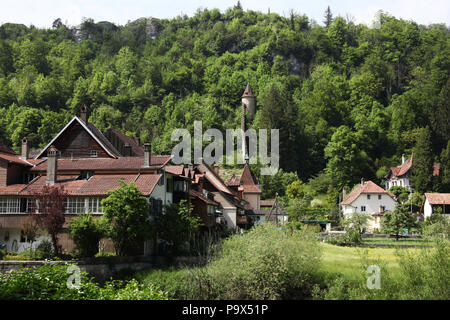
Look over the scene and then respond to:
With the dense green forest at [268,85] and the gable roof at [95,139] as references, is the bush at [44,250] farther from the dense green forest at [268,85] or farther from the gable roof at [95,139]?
the dense green forest at [268,85]

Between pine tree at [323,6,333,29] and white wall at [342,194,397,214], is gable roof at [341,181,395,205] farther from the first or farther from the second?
pine tree at [323,6,333,29]

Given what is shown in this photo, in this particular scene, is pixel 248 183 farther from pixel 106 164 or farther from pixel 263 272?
pixel 263 272

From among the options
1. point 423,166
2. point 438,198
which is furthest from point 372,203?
point 423,166

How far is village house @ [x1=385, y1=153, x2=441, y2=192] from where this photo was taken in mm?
85475

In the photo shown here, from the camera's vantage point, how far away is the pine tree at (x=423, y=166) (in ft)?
266

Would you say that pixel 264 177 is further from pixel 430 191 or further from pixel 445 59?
pixel 445 59

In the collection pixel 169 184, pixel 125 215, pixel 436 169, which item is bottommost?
pixel 125 215

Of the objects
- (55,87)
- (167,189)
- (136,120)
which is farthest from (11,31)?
(167,189)

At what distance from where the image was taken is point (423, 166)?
81.9 meters

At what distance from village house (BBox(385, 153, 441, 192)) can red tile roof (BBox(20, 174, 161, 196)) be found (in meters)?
57.1

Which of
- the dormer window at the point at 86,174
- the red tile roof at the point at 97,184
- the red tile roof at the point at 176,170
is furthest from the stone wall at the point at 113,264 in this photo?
the dormer window at the point at 86,174

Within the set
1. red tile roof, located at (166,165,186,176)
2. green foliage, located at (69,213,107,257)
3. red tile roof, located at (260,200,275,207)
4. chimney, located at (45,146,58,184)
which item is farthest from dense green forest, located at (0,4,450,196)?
green foliage, located at (69,213,107,257)
